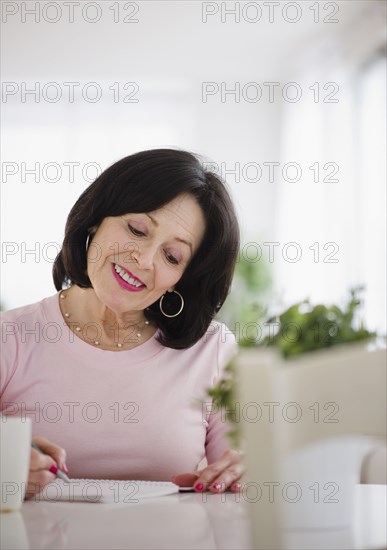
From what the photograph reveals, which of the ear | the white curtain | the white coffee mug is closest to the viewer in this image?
the white coffee mug

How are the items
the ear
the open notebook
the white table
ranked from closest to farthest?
the white table
the open notebook
the ear

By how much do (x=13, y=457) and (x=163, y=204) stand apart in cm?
79

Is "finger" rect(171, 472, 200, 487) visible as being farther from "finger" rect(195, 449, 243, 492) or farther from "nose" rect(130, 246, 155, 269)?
"nose" rect(130, 246, 155, 269)

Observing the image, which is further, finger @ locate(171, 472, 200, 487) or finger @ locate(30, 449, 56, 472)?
finger @ locate(171, 472, 200, 487)

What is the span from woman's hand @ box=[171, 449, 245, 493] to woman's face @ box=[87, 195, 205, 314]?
48 centimetres

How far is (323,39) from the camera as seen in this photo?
4.66m

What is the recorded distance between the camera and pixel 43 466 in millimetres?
1152

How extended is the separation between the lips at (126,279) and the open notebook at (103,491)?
1.66 feet

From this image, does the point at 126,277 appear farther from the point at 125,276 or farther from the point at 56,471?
the point at 56,471

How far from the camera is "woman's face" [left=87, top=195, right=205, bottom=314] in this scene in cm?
162

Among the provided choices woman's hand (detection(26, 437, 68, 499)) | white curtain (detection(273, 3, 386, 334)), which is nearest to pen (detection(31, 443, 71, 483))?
woman's hand (detection(26, 437, 68, 499))

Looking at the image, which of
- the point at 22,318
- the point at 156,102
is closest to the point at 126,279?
the point at 22,318

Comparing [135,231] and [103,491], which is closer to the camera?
[103,491]

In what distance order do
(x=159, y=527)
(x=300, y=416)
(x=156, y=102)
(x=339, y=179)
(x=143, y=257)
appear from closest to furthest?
(x=300, y=416)
(x=159, y=527)
(x=143, y=257)
(x=339, y=179)
(x=156, y=102)
